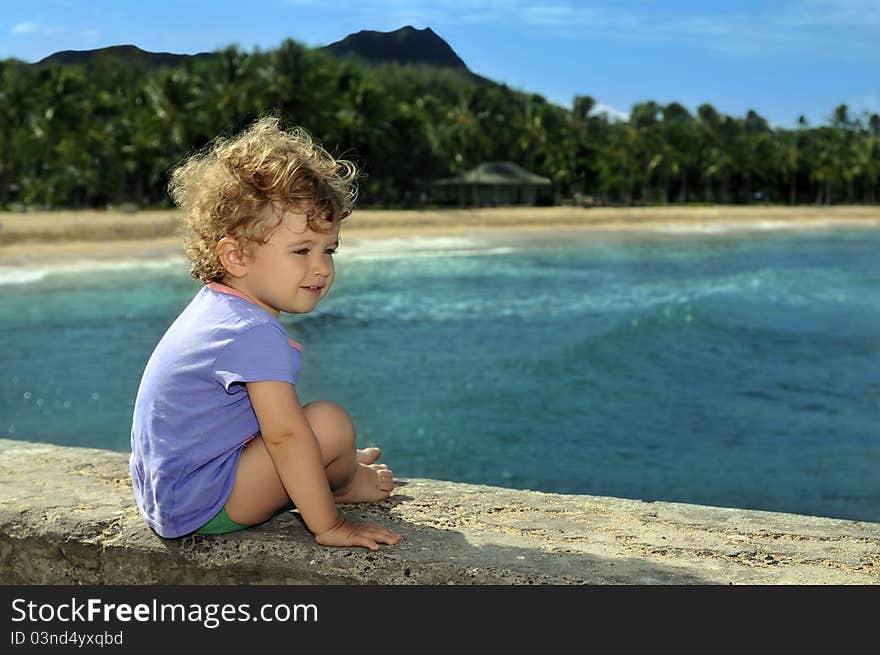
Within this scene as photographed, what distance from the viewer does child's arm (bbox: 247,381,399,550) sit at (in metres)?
2.12

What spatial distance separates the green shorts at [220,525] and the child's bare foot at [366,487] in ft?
1.10

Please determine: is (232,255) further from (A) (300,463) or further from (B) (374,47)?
(B) (374,47)

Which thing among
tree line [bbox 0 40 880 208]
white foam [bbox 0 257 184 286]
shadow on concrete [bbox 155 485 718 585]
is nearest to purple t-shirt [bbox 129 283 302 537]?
shadow on concrete [bbox 155 485 718 585]

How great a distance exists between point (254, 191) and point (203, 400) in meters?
0.49

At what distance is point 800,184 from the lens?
80.9 meters

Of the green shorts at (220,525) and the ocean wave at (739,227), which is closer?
the green shorts at (220,525)

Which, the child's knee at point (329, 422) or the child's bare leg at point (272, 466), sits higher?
the child's knee at point (329, 422)

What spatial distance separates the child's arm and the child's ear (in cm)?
28

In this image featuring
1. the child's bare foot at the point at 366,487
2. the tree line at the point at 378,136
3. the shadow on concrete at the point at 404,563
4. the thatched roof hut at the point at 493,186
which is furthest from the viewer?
the thatched roof hut at the point at 493,186

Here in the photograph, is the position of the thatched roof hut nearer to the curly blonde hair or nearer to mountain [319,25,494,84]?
mountain [319,25,494,84]

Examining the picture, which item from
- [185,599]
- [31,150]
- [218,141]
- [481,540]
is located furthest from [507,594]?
[31,150]

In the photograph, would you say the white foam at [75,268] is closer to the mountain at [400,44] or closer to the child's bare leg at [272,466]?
the mountain at [400,44]

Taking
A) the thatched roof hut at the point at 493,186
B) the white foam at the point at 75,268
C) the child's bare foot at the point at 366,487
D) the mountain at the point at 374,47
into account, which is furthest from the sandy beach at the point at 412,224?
the child's bare foot at the point at 366,487

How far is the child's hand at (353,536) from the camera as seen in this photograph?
2.21 m
